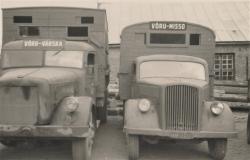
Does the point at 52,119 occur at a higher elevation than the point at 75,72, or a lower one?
lower

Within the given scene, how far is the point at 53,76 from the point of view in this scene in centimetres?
940

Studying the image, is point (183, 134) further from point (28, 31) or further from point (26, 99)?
point (28, 31)

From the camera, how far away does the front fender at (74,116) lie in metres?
8.80

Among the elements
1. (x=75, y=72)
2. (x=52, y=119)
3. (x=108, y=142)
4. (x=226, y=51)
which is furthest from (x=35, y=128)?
(x=226, y=51)

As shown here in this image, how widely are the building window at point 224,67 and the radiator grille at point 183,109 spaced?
728 inches

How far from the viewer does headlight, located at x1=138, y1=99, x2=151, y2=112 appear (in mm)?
9555

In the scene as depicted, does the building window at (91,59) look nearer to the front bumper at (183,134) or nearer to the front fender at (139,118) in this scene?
the front fender at (139,118)

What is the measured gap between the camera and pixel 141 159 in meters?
9.74

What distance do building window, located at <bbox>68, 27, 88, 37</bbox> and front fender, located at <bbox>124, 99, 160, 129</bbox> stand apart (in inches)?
141

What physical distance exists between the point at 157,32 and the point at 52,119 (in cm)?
463

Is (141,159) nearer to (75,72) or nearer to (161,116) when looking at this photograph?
(161,116)

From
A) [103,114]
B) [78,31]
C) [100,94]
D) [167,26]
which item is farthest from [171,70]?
[103,114]

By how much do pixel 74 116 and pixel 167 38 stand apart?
15.1 feet

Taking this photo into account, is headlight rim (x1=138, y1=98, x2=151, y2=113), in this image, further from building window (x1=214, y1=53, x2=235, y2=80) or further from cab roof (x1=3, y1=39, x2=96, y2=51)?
building window (x1=214, y1=53, x2=235, y2=80)
